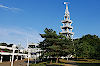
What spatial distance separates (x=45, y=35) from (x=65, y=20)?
41379mm

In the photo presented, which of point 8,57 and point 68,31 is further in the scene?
point 68,31

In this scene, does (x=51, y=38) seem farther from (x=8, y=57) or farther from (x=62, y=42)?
(x=8, y=57)

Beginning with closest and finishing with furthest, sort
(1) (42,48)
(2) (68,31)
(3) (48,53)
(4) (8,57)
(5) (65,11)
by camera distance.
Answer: (3) (48,53), (1) (42,48), (4) (8,57), (2) (68,31), (5) (65,11)

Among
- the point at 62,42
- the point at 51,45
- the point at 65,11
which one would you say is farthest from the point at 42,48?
the point at 65,11

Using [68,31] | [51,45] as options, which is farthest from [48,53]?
[68,31]

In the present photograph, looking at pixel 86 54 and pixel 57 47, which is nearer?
pixel 57 47

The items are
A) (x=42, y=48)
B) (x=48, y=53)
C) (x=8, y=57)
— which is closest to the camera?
(x=48, y=53)

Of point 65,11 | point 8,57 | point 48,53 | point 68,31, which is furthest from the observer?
point 65,11

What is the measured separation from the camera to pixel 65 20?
86.9 m

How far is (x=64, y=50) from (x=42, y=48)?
7984mm

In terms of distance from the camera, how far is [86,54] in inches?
2694

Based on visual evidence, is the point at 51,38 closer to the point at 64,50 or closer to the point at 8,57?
the point at 64,50

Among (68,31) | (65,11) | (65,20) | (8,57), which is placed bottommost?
(8,57)

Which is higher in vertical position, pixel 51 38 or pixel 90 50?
pixel 51 38
